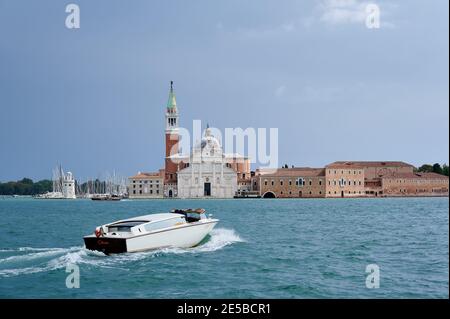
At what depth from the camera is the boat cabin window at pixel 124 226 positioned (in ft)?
45.6

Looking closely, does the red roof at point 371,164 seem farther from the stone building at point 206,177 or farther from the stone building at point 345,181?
the stone building at point 206,177

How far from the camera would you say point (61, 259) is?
12.9m

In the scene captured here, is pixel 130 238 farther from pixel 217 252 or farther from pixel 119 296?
pixel 119 296

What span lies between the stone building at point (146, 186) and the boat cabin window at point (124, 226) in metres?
71.6

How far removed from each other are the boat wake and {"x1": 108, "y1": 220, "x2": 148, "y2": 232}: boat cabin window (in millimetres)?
709

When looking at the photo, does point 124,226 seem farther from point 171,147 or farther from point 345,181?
point 171,147

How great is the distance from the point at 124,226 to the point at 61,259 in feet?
5.43

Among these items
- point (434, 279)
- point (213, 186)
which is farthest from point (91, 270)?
point (213, 186)

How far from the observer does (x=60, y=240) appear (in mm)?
18969

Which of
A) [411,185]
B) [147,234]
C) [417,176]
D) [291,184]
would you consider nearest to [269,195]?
[291,184]

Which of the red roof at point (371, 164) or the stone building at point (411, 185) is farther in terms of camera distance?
the red roof at point (371, 164)

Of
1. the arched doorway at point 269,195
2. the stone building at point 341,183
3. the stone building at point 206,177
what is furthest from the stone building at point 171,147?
the arched doorway at point 269,195

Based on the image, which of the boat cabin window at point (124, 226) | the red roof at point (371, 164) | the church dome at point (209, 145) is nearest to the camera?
the boat cabin window at point (124, 226)
